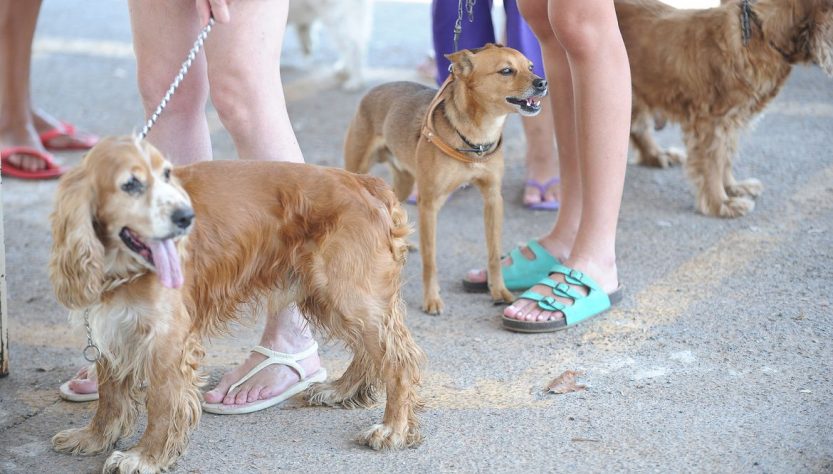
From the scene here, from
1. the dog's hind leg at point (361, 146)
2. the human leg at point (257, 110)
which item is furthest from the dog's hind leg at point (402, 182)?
the human leg at point (257, 110)

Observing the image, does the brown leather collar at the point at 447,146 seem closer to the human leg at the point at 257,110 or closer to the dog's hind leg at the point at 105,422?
the human leg at the point at 257,110

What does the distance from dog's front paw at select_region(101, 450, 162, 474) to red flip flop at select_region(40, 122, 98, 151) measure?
3559mm

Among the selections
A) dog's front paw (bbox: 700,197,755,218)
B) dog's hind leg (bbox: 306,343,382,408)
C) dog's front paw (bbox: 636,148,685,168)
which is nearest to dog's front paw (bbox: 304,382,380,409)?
dog's hind leg (bbox: 306,343,382,408)

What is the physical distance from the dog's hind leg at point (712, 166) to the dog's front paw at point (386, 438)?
2600mm

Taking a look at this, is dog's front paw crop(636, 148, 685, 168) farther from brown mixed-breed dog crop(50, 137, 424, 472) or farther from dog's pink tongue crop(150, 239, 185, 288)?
dog's pink tongue crop(150, 239, 185, 288)

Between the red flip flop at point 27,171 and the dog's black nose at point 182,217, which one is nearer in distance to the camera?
the dog's black nose at point 182,217

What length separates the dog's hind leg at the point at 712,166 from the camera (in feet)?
15.8

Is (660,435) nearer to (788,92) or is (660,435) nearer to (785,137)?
(785,137)

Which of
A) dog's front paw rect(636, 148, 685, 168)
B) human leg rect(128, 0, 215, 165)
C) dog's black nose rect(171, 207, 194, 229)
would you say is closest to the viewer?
dog's black nose rect(171, 207, 194, 229)

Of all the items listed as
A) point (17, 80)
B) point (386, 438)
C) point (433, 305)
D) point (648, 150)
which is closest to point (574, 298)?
point (433, 305)

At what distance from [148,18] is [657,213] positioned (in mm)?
2875

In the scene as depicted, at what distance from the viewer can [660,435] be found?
2.83 meters

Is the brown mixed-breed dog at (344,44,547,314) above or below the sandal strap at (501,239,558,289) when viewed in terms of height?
above

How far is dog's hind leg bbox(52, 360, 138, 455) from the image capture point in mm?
2816
